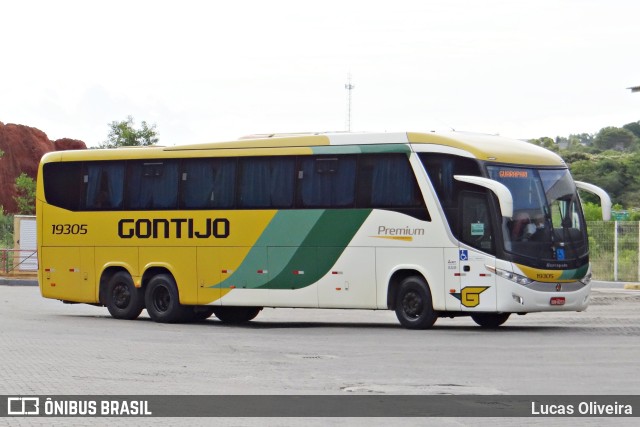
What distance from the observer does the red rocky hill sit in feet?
371

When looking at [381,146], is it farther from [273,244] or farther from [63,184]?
[63,184]

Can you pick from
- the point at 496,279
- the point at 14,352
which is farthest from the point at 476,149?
the point at 14,352

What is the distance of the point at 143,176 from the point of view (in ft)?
91.0

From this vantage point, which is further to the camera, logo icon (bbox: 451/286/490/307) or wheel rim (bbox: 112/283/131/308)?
wheel rim (bbox: 112/283/131/308)

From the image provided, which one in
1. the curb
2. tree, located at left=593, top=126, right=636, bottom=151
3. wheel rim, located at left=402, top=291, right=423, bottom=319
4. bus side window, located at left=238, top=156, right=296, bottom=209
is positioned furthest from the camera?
tree, located at left=593, top=126, right=636, bottom=151

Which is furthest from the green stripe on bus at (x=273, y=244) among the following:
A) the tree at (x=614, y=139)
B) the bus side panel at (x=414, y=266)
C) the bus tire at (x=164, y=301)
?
the tree at (x=614, y=139)

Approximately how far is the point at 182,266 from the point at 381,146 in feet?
16.5

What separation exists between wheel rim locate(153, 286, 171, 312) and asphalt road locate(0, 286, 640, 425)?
1.21ft

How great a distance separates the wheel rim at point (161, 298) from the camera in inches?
1086

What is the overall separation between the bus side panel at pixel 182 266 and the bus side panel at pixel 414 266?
424cm

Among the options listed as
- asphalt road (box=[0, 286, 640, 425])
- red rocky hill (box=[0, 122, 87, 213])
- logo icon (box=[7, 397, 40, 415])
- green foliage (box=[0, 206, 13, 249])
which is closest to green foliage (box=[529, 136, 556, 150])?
red rocky hill (box=[0, 122, 87, 213])

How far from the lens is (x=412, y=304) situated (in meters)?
24.4

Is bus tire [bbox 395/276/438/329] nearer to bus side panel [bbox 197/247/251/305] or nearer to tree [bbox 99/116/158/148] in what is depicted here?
bus side panel [bbox 197/247/251/305]

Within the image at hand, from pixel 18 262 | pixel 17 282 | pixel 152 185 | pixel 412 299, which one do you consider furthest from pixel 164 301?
pixel 18 262
